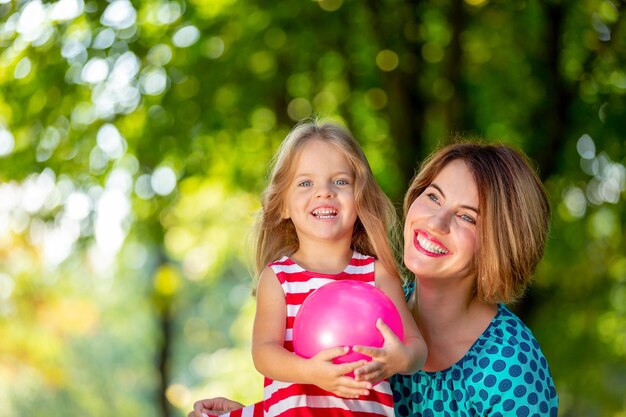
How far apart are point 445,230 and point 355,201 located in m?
0.41

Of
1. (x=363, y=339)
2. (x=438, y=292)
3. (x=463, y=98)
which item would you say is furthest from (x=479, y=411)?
(x=463, y=98)

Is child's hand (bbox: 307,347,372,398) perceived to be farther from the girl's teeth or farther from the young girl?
the girl's teeth

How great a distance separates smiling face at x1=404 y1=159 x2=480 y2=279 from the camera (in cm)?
417

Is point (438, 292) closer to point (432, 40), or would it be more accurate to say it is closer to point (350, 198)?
point (350, 198)

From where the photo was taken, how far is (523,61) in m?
11.4

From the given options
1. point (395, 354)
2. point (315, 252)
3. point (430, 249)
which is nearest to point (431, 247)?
point (430, 249)

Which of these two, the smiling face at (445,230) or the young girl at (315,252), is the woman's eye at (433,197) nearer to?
the smiling face at (445,230)

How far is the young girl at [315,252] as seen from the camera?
375cm

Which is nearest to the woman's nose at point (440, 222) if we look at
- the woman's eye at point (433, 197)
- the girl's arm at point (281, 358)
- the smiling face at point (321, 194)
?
the woman's eye at point (433, 197)

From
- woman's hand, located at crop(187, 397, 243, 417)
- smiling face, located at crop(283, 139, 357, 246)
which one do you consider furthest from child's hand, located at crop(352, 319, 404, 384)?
woman's hand, located at crop(187, 397, 243, 417)

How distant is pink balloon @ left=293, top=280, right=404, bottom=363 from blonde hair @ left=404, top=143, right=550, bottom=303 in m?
0.74

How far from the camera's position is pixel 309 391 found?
12.3 feet

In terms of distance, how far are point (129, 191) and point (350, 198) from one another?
27.5 ft

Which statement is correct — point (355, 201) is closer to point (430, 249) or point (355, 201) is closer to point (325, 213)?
point (325, 213)
